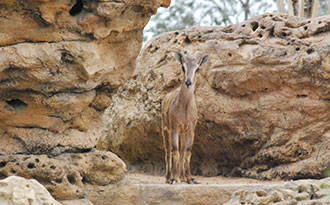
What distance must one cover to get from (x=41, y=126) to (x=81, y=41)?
115 centimetres

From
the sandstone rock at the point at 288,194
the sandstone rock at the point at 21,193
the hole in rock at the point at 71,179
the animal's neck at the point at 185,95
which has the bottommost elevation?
the hole in rock at the point at 71,179

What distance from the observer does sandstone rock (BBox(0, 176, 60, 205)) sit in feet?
12.7

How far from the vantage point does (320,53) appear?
9203mm

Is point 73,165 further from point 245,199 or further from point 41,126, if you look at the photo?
point 245,199

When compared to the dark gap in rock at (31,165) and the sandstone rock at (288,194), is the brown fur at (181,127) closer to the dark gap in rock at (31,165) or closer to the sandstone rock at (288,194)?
the dark gap in rock at (31,165)

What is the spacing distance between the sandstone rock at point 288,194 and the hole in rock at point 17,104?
121 inches

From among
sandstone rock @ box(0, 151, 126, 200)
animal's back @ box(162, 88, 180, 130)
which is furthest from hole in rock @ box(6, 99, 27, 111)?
animal's back @ box(162, 88, 180, 130)

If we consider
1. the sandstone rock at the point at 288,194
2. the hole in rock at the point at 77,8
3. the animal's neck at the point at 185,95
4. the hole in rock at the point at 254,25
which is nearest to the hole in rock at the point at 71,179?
the hole in rock at the point at 77,8

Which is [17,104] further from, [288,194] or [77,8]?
[288,194]

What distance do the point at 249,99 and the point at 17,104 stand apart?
450cm

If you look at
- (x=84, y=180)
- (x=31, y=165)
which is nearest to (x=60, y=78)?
(x=31, y=165)

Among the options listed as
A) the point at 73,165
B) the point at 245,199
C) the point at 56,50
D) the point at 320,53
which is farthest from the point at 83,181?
the point at 320,53

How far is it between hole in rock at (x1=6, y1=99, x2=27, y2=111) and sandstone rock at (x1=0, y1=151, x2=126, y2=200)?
0.59 metres

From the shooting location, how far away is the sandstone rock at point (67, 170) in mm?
6332
